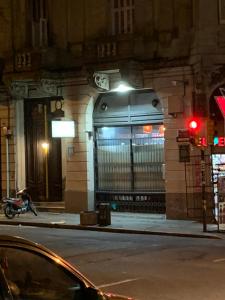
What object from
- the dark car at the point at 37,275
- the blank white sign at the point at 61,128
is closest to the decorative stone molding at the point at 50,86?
the blank white sign at the point at 61,128

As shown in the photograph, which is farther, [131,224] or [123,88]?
[123,88]

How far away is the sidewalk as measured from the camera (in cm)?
1791

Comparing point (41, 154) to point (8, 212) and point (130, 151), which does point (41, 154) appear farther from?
point (130, 151)

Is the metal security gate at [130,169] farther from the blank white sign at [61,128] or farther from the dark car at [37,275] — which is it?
the dark car at [37,275]

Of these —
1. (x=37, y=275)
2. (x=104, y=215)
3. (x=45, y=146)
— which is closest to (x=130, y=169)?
(x=45, y=146)

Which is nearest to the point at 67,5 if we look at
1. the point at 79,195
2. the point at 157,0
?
the point at 157,0

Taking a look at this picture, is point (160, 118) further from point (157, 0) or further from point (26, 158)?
point (26, 158)

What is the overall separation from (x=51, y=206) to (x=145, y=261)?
41.6 ft

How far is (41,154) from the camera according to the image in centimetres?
2520

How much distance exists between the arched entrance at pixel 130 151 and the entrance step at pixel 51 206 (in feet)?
4.82

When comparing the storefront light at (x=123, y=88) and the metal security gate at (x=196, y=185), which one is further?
the storefront light at (x=123, y=88)

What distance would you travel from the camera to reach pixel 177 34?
21500 millimetres

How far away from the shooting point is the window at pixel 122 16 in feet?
74.9

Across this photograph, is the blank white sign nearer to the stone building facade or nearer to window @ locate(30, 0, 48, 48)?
the stone building facade
